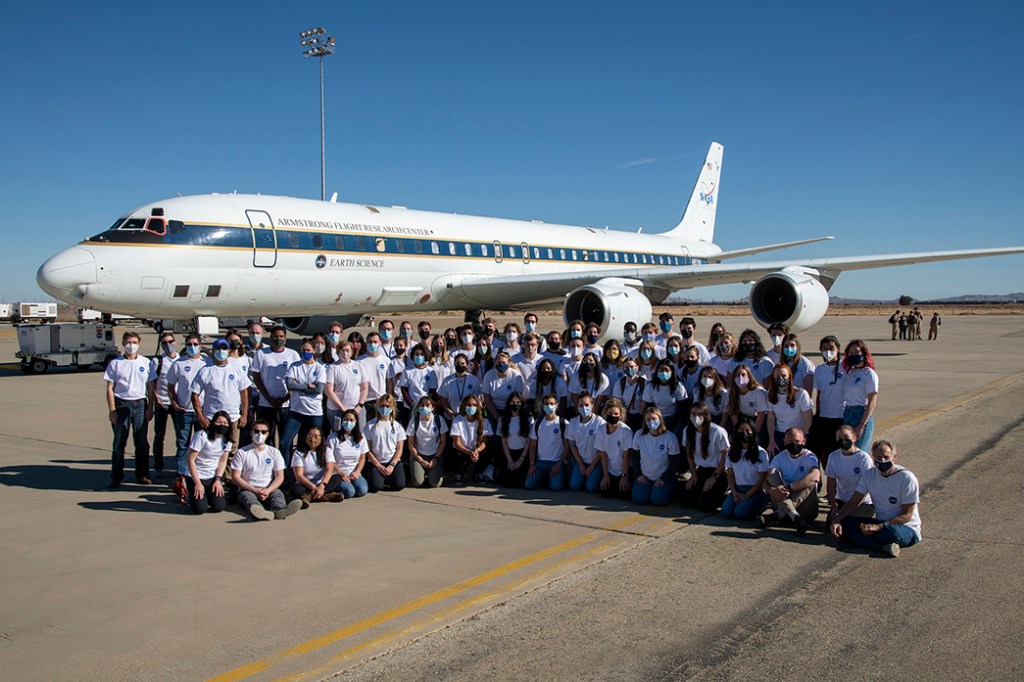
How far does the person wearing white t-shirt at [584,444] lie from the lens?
805cm

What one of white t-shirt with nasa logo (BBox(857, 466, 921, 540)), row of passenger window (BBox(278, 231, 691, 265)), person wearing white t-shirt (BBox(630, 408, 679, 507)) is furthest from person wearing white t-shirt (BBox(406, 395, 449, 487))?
row of passenger window (BBox(278, 231, 691, 265))

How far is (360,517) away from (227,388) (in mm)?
2112

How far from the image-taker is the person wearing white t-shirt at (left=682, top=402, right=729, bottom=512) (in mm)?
7160

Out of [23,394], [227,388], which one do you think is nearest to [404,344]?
[227,388]

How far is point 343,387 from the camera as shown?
8734mm

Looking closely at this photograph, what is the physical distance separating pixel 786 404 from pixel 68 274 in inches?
473

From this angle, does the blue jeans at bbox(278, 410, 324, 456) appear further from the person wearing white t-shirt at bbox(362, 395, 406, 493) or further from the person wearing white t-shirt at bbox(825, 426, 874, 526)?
the person wearing white t-shirt at bbox(825, 426, 874, 526)

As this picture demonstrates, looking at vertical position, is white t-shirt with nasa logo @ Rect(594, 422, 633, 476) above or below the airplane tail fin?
below

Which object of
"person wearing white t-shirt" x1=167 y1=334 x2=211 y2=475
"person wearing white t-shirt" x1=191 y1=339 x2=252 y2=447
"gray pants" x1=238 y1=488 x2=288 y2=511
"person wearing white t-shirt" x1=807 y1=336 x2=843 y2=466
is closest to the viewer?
"gray pants" x1=238 y1=488 x2=288 y2=511

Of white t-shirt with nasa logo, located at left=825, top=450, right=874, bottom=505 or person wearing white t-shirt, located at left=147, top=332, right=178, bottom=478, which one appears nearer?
white t-shirt with nasa logo, located at left=825, top=450, right=874, bottom=505

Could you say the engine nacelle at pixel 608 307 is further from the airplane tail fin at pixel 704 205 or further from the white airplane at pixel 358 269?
the airplane tail fin at pixel 704 205

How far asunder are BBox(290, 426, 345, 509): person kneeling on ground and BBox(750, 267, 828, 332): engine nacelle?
11.9 m

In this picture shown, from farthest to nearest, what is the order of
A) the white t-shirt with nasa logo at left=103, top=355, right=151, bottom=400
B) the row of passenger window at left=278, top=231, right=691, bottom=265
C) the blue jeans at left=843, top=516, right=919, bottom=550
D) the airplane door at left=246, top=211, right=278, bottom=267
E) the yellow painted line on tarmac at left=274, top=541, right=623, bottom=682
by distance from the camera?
the row of passenger window at left=278, top=231, right=691, bottom=265 → the airplane door at left=246, top=211, right=278, bottom=267 → the white t-shirt with nasa logo at left=103, top=355, right=151, bottom=400 → the blue jeans at left=843, top=516, right=919, bottom=550 → the yellow painted line on tarmac at left=274, top=541, right=623, bottom=682

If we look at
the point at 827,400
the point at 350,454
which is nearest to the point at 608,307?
the point at 827,400
